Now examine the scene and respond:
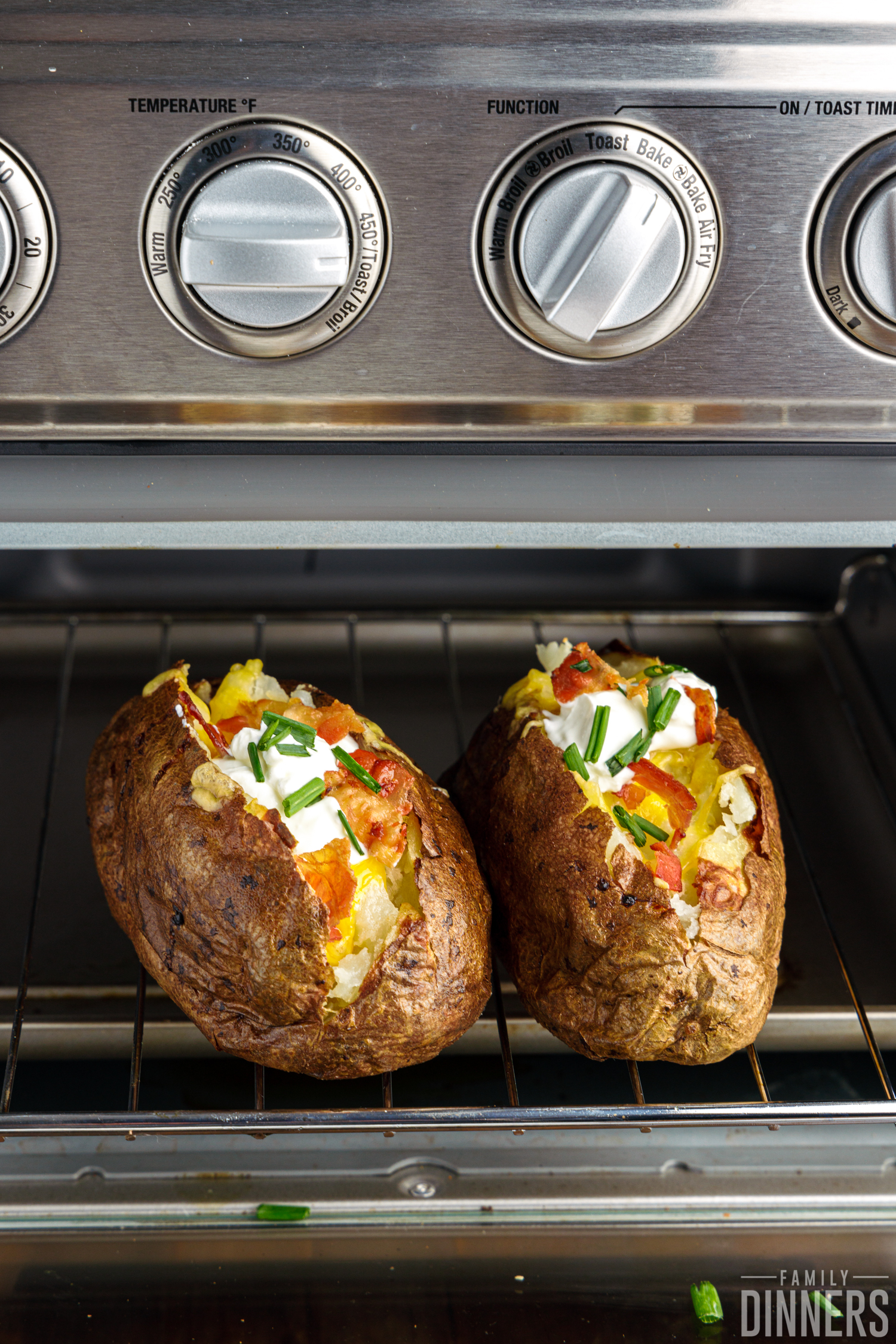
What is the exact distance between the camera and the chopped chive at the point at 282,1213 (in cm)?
96

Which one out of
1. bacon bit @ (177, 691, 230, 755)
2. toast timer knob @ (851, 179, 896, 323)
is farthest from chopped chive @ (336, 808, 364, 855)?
toast timer knob @ (851, 179, 896, 323)

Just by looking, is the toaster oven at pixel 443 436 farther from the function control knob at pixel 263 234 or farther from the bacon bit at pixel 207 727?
the bacon bit at pixel 207 727

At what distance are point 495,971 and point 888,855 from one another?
0.50 metres

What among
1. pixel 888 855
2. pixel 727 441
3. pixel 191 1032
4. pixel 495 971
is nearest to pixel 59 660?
pixel 191 1032

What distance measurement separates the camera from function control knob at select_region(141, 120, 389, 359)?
733 mm

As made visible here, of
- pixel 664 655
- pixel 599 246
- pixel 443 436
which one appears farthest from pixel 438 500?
pixel 664 655

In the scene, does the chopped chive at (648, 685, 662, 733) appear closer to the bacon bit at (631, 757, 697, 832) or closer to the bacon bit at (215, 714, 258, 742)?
the bacon bit at (631, 757, 697, 832)

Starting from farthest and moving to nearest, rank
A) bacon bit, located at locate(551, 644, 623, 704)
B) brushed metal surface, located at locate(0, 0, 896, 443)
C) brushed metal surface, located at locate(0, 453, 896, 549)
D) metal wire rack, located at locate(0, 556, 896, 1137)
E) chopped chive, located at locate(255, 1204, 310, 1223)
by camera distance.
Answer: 1. metal wire rack, located at locate(0, 556, 896, 1137)
2. bacon bit, located at locate(551, 644, 623, 704)
3. chopped chive, located at locate(255, 1204, 310, 1223)
4. brushed metal surface, located at locate(0, 453, 896, 549)
5. brushed metal surface, located at locate(0, 0, 896, 443)

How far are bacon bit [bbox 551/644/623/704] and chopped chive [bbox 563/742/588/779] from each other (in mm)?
92

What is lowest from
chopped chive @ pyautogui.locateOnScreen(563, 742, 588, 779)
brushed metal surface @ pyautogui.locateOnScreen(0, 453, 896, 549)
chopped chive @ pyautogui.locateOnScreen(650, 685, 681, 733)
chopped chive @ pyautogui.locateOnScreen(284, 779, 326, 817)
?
chopped chive @ pyautogui.locateOnScreen(284, 779, 326, 817)

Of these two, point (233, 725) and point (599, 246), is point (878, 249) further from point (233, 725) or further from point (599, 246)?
point (233, 725)

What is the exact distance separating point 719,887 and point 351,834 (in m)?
0.31

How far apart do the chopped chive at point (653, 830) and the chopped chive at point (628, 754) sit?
60mm

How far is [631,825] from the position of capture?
95 cm
